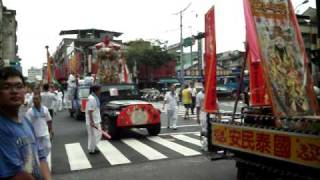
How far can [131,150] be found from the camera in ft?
40.2

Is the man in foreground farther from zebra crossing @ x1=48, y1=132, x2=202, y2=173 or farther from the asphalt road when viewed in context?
zebra crossing @ x1=48, y1=132, x2=202, y2=173

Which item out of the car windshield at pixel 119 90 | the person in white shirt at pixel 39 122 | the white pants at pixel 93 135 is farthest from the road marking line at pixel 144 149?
the person in white shirt at pixel 39 122

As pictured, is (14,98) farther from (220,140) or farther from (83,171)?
(83,171)

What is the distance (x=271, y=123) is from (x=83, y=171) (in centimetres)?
442

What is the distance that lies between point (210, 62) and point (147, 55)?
57.6 metres

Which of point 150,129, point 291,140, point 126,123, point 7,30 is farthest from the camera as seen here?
point 7,30

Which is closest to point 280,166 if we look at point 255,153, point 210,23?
point 255,153

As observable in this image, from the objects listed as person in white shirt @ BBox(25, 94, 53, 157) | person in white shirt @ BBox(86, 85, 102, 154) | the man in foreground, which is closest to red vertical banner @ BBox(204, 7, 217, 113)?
person in white shirt @ BBox(25, 94, 53, 157)

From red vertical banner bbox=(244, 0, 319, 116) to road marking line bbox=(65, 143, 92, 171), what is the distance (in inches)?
189

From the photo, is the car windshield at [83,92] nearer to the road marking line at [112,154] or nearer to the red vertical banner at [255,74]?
the road marking line at [112,154]

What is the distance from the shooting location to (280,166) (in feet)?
20.2

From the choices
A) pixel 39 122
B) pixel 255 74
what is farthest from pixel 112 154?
pixel 255 74

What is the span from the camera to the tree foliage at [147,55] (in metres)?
65.4

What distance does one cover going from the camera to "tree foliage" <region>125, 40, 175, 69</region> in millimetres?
65375
